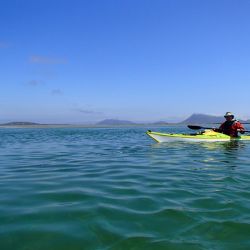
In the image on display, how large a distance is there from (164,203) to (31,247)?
2883mm

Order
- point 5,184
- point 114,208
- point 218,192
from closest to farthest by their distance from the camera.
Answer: point 114,208 → point 218,192 → point 5,184

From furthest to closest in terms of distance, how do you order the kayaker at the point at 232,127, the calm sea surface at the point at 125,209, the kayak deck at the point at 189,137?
1. the kayaker at the point at 232,127
2. the kayak deck at the point at 189,137
3. the calm sea surface at the point at 125,209

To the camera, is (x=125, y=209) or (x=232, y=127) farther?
(x=232, y=127)

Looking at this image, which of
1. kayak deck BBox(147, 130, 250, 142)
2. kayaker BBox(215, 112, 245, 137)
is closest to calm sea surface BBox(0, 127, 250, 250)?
kayak deck BBox(147, 130, 250, 142)

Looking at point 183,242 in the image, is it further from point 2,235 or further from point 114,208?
point 2,235

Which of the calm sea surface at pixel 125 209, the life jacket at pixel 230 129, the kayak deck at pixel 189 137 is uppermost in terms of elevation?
the life jacket at pixel 230 129

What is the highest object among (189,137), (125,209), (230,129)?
(230,129)

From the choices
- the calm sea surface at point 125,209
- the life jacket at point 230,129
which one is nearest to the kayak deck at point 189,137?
the life jacket at point 230,129

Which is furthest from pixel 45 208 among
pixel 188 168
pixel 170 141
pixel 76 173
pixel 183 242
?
pixel 170 141

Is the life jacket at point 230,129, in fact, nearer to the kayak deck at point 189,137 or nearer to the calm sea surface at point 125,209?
the kayak deck at point 189,137

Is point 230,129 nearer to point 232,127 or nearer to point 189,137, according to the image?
point 232,127

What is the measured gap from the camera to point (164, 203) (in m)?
6.44

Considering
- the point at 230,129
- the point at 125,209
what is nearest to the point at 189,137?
the point at 230,129

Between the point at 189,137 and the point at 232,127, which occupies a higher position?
the point at 232,127
